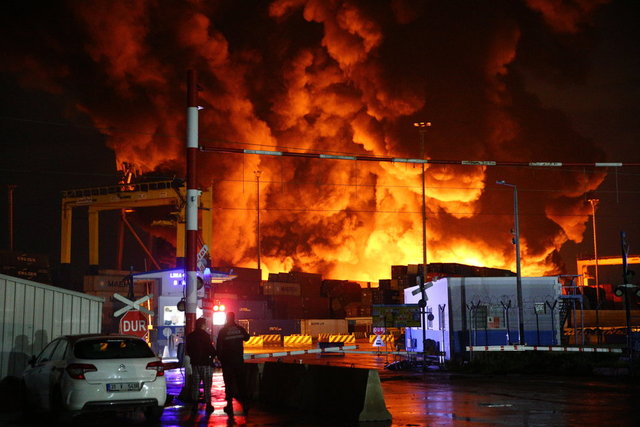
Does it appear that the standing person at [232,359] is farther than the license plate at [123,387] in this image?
Yes

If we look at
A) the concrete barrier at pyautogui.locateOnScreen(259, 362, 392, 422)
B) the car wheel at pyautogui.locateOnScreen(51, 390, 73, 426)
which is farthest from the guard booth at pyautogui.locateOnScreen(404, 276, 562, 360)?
the car wheel at pyautogui.locateOnScreen(51, 390, 73, 426)

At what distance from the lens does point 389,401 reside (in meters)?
15.5

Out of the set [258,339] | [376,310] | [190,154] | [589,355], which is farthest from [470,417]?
[258,339]

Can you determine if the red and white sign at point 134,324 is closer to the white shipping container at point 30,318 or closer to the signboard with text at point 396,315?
the white shipping container at point 30,318

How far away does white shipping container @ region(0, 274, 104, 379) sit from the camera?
57.6ft

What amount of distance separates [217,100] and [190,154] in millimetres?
80229

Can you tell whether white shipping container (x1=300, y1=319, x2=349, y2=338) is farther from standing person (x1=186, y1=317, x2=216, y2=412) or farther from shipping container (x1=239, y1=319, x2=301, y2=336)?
standing person (x1=186, y1=317, x2=216, y2=412)

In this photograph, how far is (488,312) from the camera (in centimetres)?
3297

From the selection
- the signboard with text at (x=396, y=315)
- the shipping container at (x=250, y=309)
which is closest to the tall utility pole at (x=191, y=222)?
the signboard with text at (x=396, y=315)

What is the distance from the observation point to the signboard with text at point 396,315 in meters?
Result: 30.3

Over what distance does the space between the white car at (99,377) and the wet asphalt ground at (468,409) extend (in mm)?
460

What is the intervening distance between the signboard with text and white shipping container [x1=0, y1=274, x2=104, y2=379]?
1366 centimetres

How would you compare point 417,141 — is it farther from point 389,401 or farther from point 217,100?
point 389,401

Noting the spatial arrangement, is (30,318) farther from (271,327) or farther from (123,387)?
(271,327)
